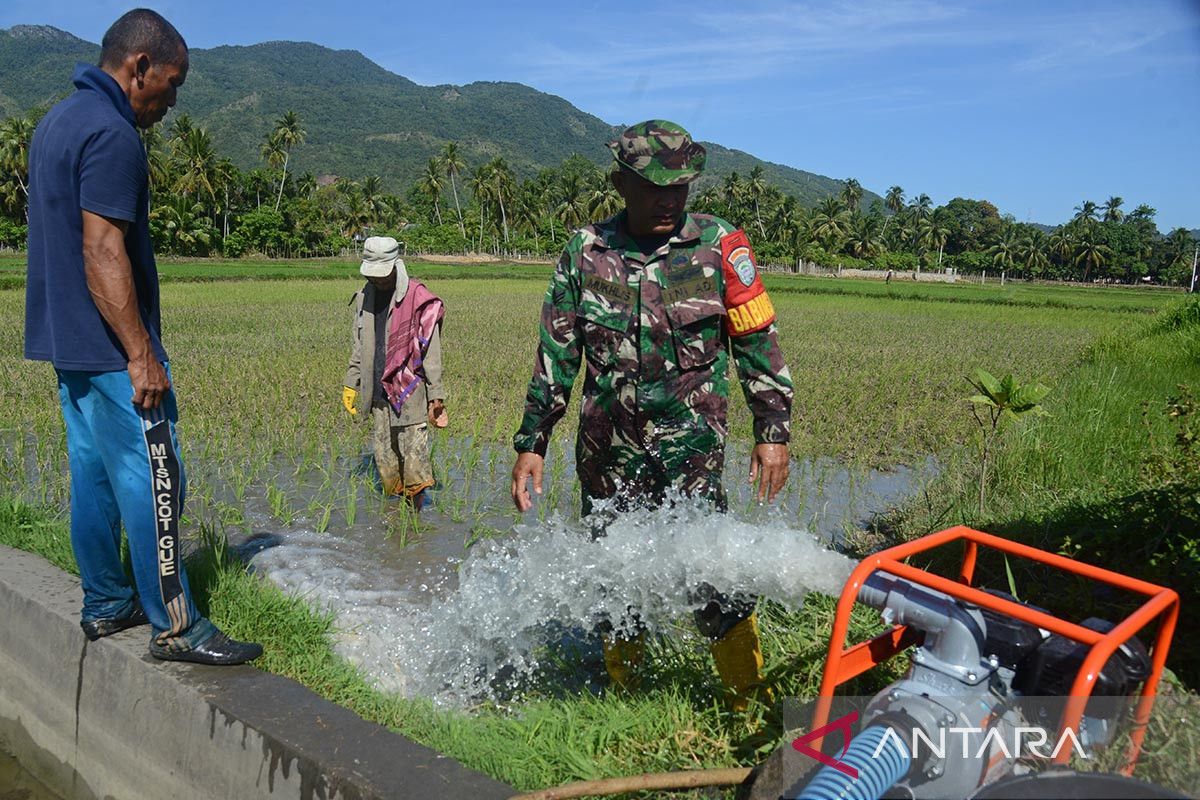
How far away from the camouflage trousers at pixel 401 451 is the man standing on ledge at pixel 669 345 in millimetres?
2534

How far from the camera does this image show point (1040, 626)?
1329mm

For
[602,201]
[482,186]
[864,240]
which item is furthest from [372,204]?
[864,240]

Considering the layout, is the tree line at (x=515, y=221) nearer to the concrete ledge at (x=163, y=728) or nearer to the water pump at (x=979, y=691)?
the concrete ledge at (x=163, y=728)

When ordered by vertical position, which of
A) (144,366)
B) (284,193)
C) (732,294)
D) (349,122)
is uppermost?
(349,122)

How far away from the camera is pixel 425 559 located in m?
4.23

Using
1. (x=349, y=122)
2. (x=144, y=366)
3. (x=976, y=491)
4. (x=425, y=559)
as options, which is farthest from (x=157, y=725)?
(x=349, y=122)

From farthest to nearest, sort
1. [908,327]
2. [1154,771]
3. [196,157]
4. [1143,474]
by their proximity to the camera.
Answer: [196,157] < [908,327] < [1143,474] < [1154,771]

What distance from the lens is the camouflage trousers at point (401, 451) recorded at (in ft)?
16.3

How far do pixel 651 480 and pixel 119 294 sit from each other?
1.53 m

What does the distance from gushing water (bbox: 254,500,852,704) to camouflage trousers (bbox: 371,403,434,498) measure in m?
1.40

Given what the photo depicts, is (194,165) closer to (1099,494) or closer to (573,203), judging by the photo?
(573,203)

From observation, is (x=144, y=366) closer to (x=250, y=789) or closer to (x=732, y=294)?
(x=250, y=789)

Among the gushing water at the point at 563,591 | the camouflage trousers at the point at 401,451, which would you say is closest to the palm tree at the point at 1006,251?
the camouflage trousers at the point at 401,451

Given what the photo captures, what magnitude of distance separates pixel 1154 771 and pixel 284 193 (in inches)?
2630
